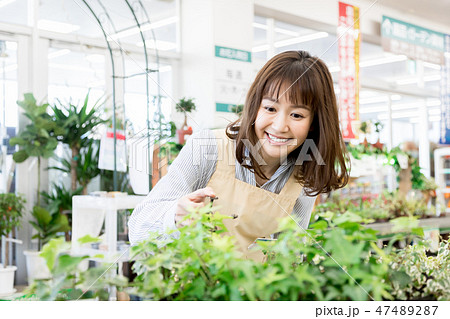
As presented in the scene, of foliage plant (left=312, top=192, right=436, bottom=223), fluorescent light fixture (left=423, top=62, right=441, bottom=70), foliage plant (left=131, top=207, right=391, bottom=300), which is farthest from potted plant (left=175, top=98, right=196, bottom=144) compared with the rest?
foliage plant (left=312, top=192, right=436, bottom=223)

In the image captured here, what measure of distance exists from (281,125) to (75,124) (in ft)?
8.40

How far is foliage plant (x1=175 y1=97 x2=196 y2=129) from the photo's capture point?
1.11m

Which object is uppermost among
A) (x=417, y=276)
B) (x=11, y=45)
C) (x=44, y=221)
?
(x=11, y=45)

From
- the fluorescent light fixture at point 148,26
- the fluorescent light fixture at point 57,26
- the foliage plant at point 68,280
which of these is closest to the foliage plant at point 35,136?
the fluorescent light fixture at point 57,26

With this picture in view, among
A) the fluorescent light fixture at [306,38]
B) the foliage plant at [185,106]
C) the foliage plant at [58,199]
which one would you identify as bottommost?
the foliage plant at [58,199]

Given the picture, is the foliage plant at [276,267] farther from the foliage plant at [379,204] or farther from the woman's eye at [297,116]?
the foliage plant at [379,204]

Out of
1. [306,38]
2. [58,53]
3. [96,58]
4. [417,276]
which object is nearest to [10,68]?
[58,53]

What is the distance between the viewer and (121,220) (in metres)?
2.26

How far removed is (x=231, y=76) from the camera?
119 centimetres

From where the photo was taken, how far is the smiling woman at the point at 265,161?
79 cm

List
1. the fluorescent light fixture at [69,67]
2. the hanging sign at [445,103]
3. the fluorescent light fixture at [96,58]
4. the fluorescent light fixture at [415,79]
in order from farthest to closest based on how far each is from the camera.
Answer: the fluorescent light fixture at [96,58] < the fluorescent light fixture at [69,67] < the fluorescent light fixture at [415,79] < the hanging sign at [445,103]

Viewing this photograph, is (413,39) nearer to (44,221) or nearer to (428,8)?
(428,8)
